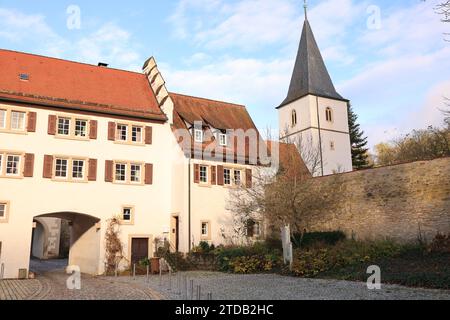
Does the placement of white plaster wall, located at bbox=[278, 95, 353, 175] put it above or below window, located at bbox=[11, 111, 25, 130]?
above

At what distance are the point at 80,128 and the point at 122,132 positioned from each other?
2230 mm

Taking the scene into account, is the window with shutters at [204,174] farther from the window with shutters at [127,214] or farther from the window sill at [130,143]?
the window with shutters at [127,214]

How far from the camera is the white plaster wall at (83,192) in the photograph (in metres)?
20.1

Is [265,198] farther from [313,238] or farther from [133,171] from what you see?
[133,171]

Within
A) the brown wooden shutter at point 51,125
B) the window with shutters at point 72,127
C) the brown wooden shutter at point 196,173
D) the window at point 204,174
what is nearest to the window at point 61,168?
the window with shutters at point 72,127

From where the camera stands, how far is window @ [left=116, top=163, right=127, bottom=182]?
23141 millimetres

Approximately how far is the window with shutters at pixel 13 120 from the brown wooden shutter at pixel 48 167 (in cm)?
168

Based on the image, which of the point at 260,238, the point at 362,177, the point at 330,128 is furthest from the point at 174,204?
the point at 330,128

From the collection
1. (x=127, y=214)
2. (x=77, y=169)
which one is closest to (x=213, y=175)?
(x=127, y=214)

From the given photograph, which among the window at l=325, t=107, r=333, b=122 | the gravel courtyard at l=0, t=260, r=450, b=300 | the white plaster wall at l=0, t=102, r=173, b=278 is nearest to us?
the gravel courtyard at l=0, t=260, r=450, b=300

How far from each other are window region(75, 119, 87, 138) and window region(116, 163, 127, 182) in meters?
2.36

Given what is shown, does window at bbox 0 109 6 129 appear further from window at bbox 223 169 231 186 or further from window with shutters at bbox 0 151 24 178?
window at bbox 223 169 231 186

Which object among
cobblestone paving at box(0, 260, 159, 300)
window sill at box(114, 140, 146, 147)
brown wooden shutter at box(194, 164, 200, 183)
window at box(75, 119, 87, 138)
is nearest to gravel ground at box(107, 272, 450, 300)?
cobblestone paving at box(0, 260, 159, 300)

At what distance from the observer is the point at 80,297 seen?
12.7 m
